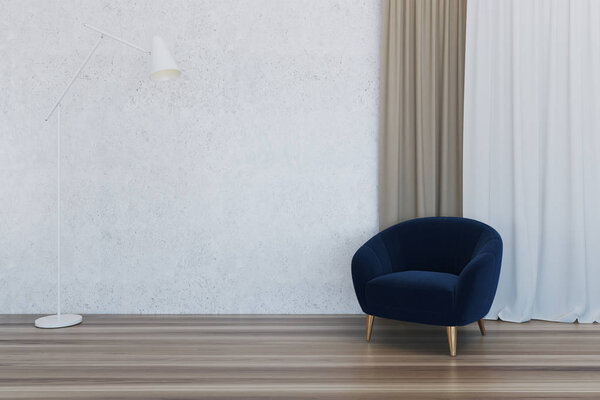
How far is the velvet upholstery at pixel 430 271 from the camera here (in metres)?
2.69

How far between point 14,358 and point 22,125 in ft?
6.19

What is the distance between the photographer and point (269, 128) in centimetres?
370

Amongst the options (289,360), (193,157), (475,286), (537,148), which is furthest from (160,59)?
(537,148)

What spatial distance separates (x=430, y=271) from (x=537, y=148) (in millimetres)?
1213

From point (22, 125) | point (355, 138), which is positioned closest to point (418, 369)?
point (355, 138)

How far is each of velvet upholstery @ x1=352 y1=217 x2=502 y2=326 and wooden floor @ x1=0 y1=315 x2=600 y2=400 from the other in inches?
9.3

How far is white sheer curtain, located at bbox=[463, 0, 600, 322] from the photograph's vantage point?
341cm

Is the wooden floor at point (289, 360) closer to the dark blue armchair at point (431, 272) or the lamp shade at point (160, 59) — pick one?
the dark blue armchair at point (431, 272)

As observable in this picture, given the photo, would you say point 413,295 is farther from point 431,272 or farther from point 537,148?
point 537,148

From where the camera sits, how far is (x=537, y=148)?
3.46 meters

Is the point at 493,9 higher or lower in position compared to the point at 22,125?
higher

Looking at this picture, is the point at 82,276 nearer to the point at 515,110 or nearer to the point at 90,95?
the point at 90,95

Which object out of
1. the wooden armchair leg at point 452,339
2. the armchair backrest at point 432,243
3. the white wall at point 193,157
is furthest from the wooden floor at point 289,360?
the armchair backrest at point 432,243

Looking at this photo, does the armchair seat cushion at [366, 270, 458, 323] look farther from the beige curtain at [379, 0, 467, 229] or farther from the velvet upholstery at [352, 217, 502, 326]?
the beige curtain at [379, 0, 467, 229]
